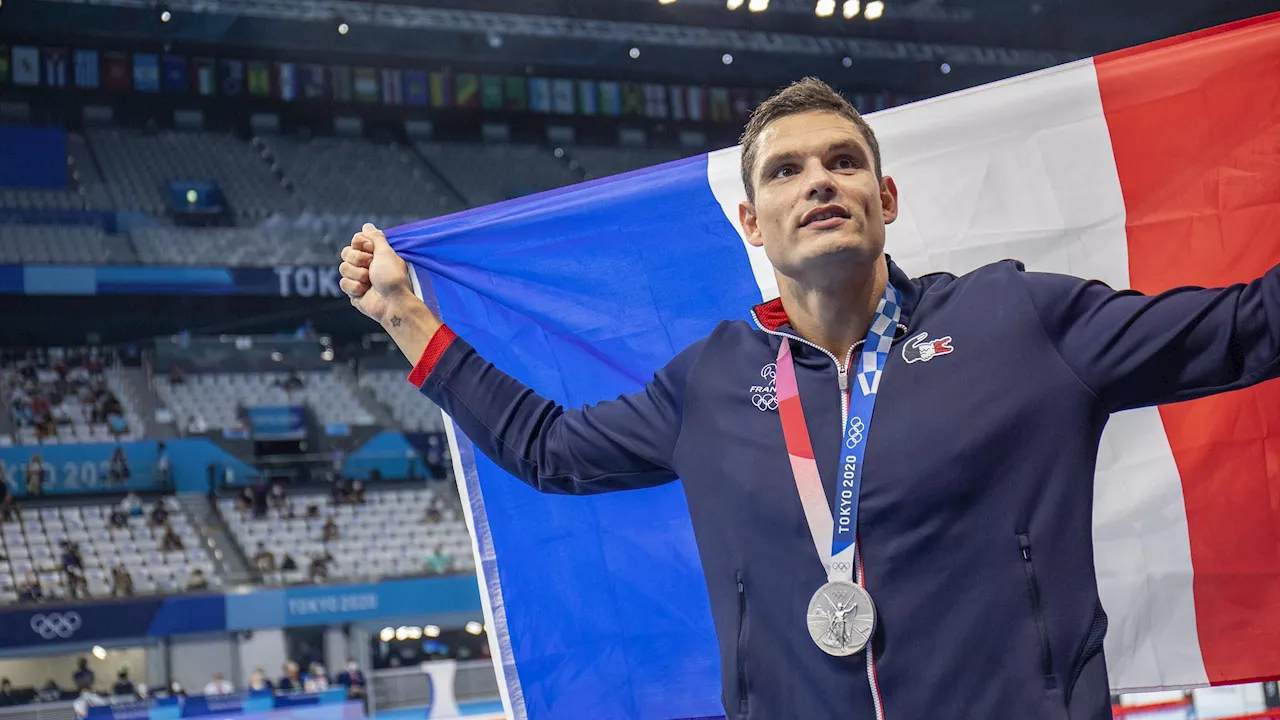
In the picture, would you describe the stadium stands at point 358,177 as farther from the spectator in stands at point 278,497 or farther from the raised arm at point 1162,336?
Result: the raised arm at point 1162,336

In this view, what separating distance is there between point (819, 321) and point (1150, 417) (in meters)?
1.00

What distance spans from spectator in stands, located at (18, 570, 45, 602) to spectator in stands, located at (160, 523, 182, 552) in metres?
1.99

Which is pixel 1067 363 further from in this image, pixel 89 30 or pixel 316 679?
pixel 89 30

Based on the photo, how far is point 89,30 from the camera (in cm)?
2144

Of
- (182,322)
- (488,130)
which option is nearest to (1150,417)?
(182,322)

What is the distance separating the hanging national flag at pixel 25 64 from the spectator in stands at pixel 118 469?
24.5 ft

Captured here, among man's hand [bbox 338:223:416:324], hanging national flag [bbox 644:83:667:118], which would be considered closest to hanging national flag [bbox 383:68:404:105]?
hanging national flag [bbox 644:83:667:118]

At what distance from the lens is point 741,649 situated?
1582 millimetres

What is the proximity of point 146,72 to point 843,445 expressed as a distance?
23.8 metres

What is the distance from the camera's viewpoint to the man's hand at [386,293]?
2.05m

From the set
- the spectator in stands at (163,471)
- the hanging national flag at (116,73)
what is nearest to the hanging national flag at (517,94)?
the hanging national flag at (116,73)

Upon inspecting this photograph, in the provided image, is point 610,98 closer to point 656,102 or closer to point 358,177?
point 656,102

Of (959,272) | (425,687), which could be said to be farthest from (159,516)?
(959,272)

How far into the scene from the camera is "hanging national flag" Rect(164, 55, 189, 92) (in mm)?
22672
